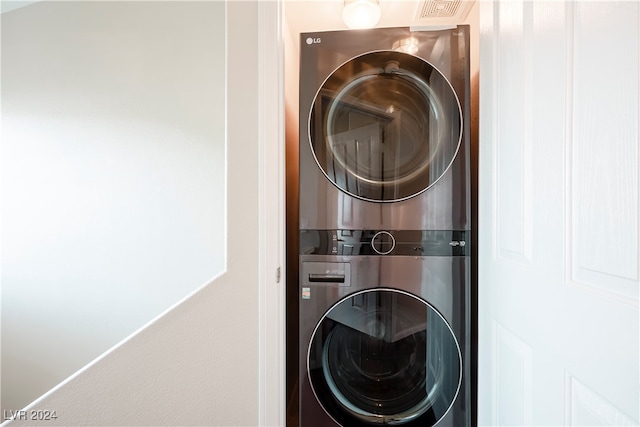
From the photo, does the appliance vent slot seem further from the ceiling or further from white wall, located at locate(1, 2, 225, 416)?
white wall, located at locate(1, 2, 225, 416)

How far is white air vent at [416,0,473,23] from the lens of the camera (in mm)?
1288

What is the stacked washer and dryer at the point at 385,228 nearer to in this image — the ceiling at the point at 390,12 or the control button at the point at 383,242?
the control button at the point at 383,242

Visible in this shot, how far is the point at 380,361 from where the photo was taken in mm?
1022

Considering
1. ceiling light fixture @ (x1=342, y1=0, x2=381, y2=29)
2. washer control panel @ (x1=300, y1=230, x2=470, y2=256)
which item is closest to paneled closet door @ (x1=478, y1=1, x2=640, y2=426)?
washer control panel @ (x1=300, y1=230, x2=470, y2=256)

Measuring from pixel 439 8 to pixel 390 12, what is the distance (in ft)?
0.80

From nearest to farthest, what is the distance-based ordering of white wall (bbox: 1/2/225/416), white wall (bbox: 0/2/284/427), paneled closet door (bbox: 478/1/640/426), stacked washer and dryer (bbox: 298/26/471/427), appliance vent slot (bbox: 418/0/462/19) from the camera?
1. paneled closet door (bbox: 478/1/640/426)
2. white wall (bbox: 0/2/284/427)
3. stacked washer and dryer (bbox: 298/26/471/427)
4. white wall (bbox: 1/2/225/416)
5. appliance vent slot (bbox: 418/0/462/19)

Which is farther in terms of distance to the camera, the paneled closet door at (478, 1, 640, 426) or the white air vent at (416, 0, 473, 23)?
the white air vent at (416, 0, 473, 23)

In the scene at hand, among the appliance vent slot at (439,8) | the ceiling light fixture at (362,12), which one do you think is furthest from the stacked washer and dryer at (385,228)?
the appliance vent slot at (439,8)

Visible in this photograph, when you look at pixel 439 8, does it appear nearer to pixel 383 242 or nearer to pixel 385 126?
pixel 385 126

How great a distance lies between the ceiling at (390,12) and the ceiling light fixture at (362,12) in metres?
0.16

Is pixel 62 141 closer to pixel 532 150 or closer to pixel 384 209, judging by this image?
pixel 384 209

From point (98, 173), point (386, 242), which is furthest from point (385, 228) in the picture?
point (98, 173)

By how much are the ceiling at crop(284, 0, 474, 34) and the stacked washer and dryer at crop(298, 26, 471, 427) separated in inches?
18.9

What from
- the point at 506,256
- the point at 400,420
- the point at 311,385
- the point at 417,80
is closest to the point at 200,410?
the point at 311,385
